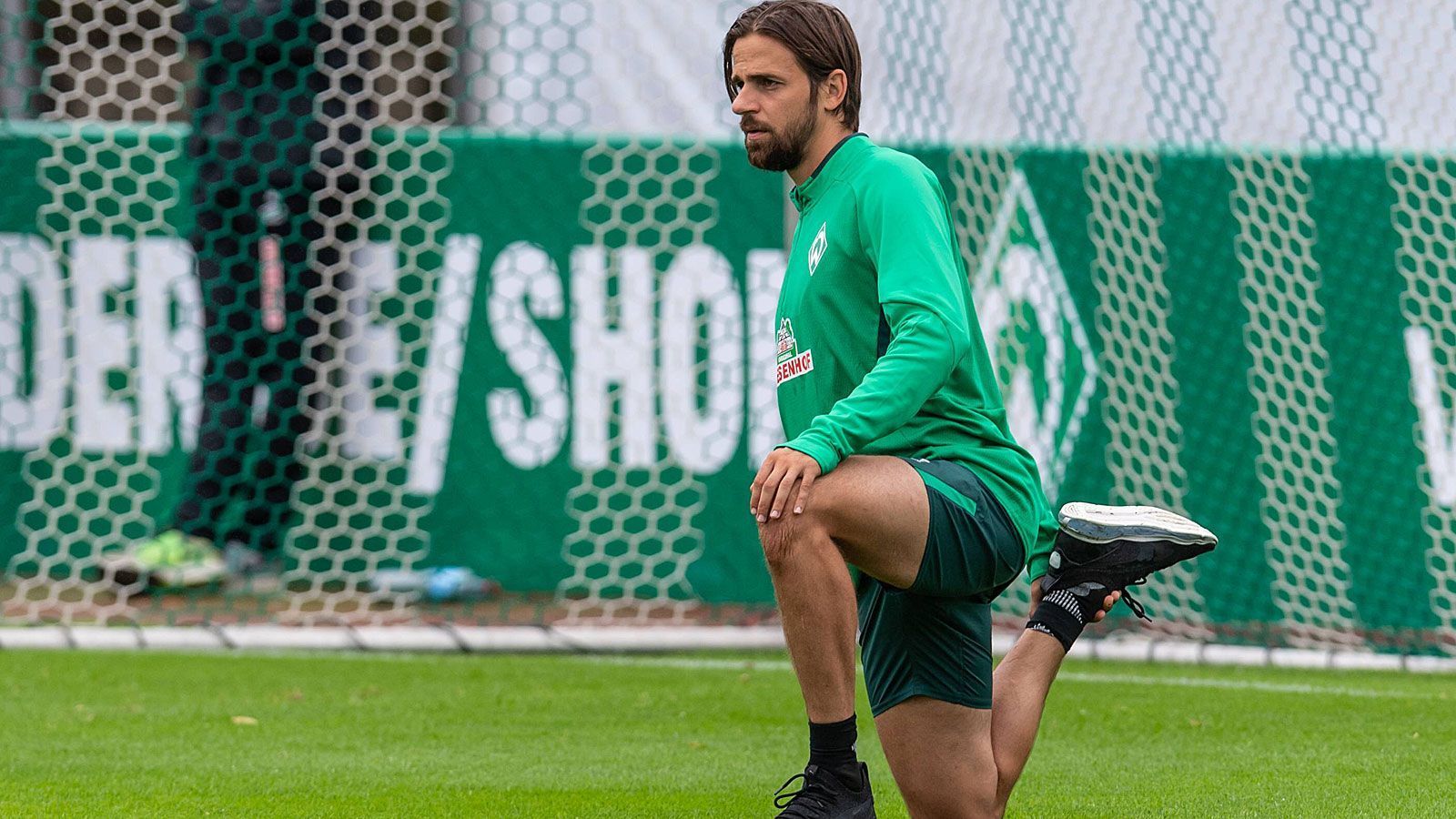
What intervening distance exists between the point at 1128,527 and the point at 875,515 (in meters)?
0.64

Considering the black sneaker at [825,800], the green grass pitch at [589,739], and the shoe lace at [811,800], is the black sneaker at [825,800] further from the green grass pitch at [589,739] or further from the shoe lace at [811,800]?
the green grass pitch at [589,739]

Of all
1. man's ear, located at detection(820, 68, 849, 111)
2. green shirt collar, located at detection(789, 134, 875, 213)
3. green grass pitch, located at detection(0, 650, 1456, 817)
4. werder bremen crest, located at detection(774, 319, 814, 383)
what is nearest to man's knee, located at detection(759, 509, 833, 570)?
werder bremen crest, located at detection(774, 319, 814, 383)

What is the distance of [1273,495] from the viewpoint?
18.1ft

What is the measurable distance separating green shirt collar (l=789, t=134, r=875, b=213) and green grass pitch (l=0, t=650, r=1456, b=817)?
1.18 m

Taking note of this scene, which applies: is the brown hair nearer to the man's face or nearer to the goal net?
the man's face

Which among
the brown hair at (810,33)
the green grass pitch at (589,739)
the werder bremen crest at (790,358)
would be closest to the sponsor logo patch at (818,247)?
the werder bremen crest at (790,358)

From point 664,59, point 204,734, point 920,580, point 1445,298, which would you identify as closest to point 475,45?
point 664,59

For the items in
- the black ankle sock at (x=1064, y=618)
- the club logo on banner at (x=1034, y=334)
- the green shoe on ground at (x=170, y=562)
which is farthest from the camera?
the green shoe on ground at (x=170, y=562)

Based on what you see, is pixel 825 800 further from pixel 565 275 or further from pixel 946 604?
pixel 565 275

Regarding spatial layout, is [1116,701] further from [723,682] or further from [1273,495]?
[1273,495]

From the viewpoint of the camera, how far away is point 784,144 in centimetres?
269

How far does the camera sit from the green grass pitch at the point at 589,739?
316 centimetres

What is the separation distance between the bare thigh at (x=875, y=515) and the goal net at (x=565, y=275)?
329cm

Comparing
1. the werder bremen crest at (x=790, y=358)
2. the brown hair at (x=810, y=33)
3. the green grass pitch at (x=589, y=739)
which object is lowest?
the green grass pitch at (x=589, y=739)
